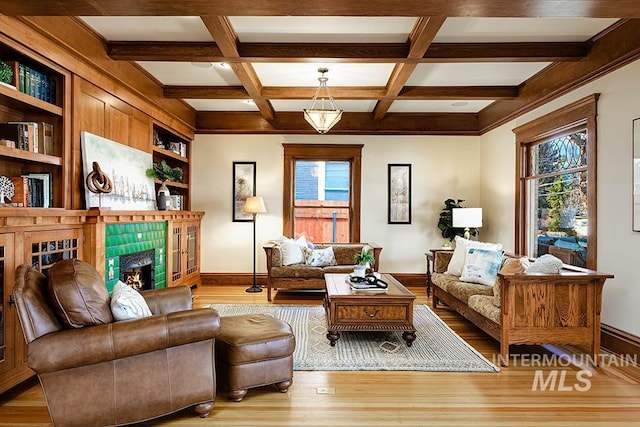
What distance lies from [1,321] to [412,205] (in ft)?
18.2

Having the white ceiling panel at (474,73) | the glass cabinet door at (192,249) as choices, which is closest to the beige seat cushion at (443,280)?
the white ceiling panel at (474,73)

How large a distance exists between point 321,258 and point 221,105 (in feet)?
9.33

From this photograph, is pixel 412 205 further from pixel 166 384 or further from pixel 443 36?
pixel 166 384

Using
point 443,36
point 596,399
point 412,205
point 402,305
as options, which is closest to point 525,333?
point 596,399

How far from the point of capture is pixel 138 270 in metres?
4.69

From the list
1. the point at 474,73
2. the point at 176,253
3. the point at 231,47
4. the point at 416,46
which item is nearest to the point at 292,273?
the point at 176,253

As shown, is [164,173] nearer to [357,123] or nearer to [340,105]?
[340,105]

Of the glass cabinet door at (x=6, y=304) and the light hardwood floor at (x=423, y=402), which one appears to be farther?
the glass cabinet door at (x=6, y=304)

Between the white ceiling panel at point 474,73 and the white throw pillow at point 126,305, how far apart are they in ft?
11.7

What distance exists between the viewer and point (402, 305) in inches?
139

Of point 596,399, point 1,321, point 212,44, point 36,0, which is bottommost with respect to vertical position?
point 596,399

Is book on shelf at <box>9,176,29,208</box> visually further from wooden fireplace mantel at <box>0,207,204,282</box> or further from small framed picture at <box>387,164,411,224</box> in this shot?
small framed picture at <box>387,164,411,224</box>

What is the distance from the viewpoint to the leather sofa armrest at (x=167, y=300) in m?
2.79

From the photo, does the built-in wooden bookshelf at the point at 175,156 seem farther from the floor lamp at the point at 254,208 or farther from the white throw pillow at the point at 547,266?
the white throw pillow at the point at 547,266
